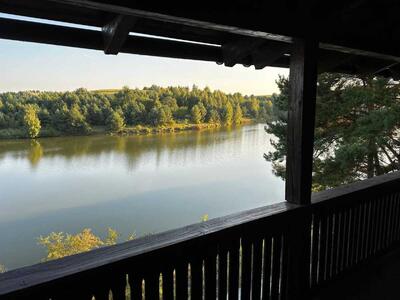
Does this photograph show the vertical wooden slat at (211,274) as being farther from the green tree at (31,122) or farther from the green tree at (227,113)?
the green tree at (227,113)

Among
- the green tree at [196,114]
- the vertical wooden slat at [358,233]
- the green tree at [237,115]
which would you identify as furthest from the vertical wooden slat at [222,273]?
the green tree at [237,115]

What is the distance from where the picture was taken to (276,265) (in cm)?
206

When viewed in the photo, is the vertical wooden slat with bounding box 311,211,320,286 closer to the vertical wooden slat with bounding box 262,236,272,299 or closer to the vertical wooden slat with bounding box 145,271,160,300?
the vertical wooden slat with bounding box 262,236,272,299

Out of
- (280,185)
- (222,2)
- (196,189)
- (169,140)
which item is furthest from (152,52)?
(169,140)

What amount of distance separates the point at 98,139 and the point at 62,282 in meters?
29.9

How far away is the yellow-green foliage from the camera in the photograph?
15.9 meters

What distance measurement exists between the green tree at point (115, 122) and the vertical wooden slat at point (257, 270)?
57.4 feet

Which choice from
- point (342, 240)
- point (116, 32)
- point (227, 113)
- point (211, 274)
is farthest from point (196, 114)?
point (116, 32)

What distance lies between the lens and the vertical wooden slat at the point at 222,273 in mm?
1742

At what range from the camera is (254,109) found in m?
21.2

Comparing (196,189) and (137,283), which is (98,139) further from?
(137,283)

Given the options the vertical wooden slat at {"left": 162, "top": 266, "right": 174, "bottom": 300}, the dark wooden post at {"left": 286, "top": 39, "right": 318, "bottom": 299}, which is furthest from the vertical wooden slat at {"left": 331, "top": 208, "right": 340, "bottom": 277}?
the vertical wooden slat at {"left": 162, "top": 266, "right": 174, "bottom": 300}

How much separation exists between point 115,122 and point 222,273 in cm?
1900

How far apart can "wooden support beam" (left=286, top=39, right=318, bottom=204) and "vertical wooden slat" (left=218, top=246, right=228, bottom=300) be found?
25.1 inches
